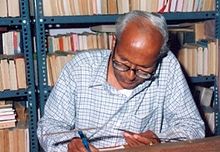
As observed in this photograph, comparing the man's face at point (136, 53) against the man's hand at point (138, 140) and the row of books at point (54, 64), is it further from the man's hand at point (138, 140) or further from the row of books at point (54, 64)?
the row of books at point (54, 64)

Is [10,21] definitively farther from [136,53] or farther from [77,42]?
[136,53]

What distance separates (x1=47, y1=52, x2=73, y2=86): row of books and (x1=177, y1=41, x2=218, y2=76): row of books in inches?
26.2

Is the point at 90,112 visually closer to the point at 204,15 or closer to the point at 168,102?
the point at 168,102

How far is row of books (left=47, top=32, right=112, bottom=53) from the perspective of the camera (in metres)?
2.11

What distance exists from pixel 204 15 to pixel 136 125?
0.94 m

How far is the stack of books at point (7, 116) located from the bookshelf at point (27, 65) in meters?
0.07

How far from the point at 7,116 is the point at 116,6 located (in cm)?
81

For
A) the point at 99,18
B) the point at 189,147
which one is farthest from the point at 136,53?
the point at 99,18

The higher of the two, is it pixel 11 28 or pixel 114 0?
pixel 114 0

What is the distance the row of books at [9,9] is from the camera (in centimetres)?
186

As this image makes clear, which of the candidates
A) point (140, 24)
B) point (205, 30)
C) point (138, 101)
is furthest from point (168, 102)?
point (205, 30)

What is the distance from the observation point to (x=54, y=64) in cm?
201

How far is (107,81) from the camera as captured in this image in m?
1.44

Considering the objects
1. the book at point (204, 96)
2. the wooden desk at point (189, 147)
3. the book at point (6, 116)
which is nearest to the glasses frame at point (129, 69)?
the wooden desk at point (189, 147)
